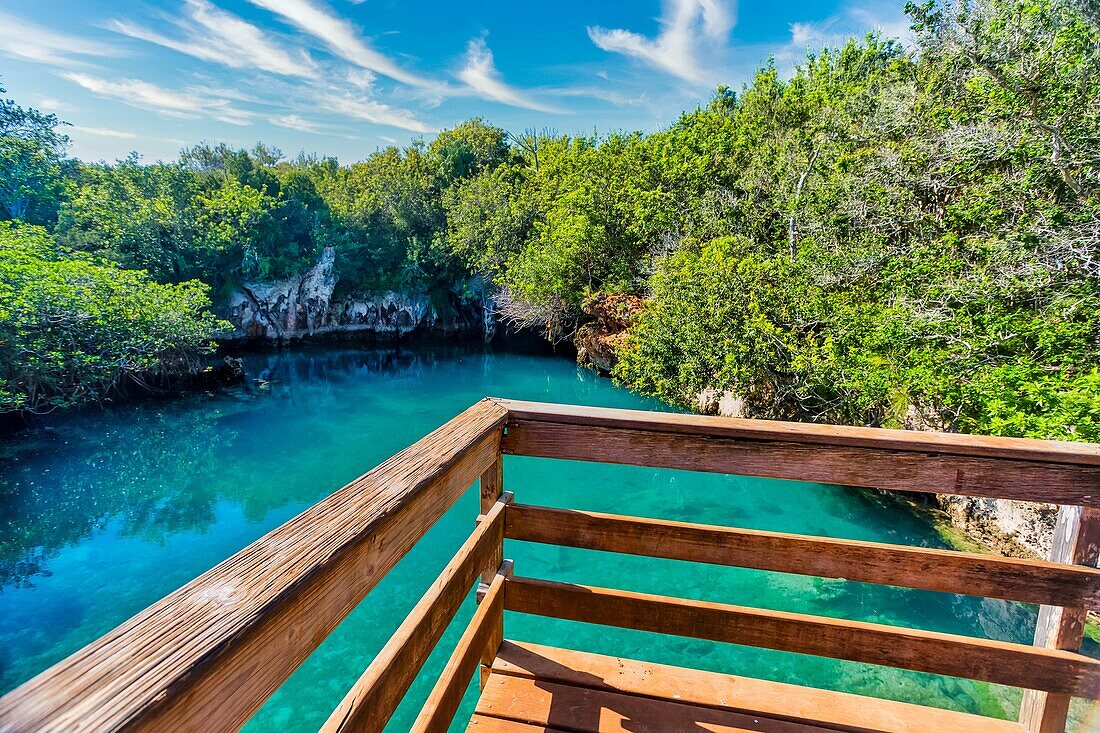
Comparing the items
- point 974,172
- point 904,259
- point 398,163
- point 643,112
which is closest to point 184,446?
point 904,259

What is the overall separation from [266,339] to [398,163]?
11.9 meters

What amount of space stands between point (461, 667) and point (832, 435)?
1133 millimetres

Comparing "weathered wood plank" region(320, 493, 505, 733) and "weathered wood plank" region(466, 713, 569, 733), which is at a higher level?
"weathered wood plank" region(320, 493, 505, 733)

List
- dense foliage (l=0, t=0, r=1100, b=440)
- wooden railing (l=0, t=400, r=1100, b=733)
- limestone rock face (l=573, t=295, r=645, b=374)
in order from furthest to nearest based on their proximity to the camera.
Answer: limestone rock face (l=573, t=295, r=645, b=374), dense foliage (l=0, t=0, r=1100, b=440), wooden railing (l=0, t=400, r=1100, b=733)

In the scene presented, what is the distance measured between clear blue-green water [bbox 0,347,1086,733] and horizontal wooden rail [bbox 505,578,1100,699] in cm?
372

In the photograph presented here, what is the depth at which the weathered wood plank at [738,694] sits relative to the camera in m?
1.44

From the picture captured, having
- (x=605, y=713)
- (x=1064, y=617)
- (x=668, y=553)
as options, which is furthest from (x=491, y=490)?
(x=1064, y=617)

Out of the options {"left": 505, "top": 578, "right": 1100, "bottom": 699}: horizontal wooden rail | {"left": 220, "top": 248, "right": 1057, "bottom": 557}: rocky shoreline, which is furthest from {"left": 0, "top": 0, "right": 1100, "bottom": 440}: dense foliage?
{"left": 505, "top": 578, "right": 1100, "bottom": 699}: horizontal wooden rail

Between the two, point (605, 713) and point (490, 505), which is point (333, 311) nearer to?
point (490, 505)

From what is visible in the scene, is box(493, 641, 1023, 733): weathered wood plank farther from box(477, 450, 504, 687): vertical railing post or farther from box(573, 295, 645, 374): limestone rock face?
box(573, 295, 645, 374): limestone rock face

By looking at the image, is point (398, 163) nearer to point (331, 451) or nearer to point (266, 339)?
point (266, 339)

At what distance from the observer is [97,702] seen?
423 mm

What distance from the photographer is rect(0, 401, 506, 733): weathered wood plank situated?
42 cm

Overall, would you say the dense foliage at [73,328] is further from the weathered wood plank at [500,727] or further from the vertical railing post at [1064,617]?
the vertical railing post at [1064,617]
